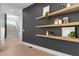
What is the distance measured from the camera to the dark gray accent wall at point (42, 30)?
2.91 m

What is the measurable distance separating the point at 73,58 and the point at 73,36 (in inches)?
46.8

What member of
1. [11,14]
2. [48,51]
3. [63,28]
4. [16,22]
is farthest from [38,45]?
[16,22]

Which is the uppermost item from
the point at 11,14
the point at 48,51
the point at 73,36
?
the point at 11,14

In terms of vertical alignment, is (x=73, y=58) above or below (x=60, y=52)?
above

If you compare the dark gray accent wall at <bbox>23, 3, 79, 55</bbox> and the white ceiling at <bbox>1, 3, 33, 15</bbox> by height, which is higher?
the white ceiling at <bbox>1, 3, 33, 15</bbox>

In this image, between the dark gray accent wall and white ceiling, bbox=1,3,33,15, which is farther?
white ceiling, bbox=1,3,33,15

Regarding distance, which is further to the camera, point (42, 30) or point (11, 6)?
point (11, 6)

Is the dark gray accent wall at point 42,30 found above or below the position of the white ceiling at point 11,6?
below

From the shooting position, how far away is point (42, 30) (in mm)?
4285

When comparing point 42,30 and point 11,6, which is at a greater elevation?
point 11,6

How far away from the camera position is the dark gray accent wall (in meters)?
2.91

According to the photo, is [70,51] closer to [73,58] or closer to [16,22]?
[73,58]

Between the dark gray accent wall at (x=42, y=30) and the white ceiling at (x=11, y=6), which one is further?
the white ceiling at (x=11, y=6)

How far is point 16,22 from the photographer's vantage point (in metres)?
7.33
